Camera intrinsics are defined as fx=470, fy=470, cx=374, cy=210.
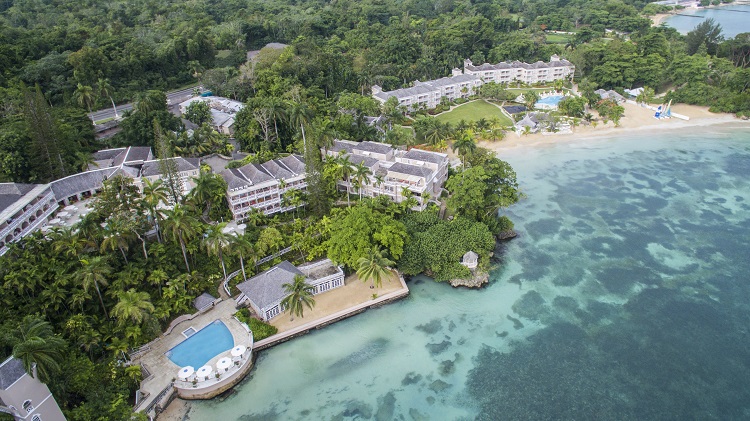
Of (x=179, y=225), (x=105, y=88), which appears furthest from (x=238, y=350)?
(x=105, y=88)

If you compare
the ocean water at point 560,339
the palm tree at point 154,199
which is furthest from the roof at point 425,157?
the palm tree at point 154,199

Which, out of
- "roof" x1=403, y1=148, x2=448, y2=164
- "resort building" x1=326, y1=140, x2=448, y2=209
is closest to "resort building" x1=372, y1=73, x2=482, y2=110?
"resort building" x1=326, y1=140, x2=448, y2=209

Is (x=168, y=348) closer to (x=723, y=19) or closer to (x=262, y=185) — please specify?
(x=262, y=185)

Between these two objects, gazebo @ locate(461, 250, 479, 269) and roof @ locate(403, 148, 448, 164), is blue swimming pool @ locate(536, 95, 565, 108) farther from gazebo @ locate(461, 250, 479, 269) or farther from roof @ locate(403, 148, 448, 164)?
gazebo @ locate(461, 250, 479, 269)

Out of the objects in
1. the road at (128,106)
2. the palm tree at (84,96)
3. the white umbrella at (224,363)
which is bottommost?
the white umbrella at (224,363)

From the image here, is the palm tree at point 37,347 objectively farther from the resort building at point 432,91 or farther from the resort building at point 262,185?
the resort building at point 432,91
